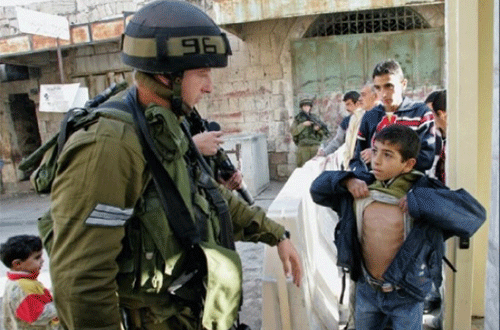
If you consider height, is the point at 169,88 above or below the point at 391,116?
above

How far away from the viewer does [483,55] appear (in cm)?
234

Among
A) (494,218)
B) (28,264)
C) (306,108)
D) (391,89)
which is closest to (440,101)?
(391,89)

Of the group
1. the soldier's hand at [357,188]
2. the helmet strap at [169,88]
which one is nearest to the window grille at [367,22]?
the soldier's hand at [357,188]

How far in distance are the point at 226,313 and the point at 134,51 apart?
Result: 0.96 metres

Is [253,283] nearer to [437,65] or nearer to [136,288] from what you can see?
[136,288]

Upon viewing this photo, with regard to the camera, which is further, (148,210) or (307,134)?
(307,134)

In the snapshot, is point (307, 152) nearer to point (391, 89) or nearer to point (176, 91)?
point (391, 89)

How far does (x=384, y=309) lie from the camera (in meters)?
2.18

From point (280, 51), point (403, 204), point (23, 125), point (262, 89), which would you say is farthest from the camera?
point (23, 125)

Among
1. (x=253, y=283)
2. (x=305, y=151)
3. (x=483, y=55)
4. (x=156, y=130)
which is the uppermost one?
(x=483, y=55)

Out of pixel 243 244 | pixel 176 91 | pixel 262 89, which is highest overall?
pixel 262 89

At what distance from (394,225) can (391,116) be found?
1.07 metres

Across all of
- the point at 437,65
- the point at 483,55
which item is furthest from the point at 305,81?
the point at 483,55

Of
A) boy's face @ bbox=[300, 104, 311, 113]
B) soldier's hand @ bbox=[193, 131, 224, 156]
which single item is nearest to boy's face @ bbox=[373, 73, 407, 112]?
soldier's hand @ bbox=[193, 131, 224, 156]
